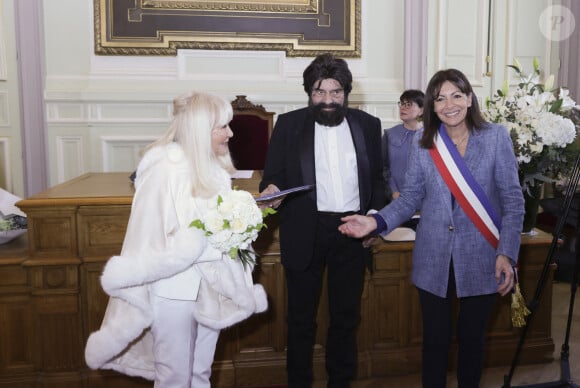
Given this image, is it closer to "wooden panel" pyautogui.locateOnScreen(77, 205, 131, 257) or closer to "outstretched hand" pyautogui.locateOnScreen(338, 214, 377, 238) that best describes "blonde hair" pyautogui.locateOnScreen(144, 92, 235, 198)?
"outstretched hand" pyautogui.locateOnScreen(338, 214, 377, 238)

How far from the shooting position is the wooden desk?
286 cm

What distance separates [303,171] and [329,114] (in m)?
0.27

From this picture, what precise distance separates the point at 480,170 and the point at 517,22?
454cm

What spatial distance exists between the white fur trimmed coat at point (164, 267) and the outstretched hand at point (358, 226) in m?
0.47

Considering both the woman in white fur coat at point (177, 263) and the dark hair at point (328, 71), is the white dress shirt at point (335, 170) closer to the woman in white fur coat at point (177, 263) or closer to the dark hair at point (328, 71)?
the dark hair at point (328, 71)

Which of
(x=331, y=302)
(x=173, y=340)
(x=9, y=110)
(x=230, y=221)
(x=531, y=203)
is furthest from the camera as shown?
(x=9, y=110)

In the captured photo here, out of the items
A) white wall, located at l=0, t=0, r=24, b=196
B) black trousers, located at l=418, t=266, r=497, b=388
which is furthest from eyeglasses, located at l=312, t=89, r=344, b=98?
white wall, located at l=0, t=0, r=24, b=196

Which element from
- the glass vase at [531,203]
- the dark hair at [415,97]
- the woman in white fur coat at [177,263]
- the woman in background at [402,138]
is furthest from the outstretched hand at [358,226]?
the dark hair at [415,97]

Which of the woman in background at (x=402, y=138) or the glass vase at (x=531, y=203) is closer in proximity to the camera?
the glass vase at (x=531, y=203)

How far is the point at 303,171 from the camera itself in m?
2.56

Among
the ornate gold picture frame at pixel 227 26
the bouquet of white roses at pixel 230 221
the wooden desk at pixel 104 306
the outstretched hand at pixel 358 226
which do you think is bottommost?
the wooden desk at pixel 104 306

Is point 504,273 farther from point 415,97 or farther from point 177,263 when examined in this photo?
point 415,97

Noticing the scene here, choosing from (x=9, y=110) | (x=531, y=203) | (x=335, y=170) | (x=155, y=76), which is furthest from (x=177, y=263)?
(x=9, y=110)

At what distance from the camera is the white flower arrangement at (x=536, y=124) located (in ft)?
9.58
